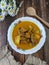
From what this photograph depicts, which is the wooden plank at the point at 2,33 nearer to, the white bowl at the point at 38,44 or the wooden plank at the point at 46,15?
the white bowl at the point at 38,44

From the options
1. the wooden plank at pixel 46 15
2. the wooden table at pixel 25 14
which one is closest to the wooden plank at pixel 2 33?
the wooden table at pixel 25 14

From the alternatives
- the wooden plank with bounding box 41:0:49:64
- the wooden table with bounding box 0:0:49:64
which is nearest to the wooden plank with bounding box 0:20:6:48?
the wooden table with bounding box 0:0:49:64

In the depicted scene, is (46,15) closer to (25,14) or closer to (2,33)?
(25,14)

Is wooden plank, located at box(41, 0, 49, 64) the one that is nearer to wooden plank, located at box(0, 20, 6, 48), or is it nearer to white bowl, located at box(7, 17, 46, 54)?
white bowl, located at box(7, 17, 46, 54)

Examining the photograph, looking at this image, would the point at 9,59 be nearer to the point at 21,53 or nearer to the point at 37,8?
the point at 21,53

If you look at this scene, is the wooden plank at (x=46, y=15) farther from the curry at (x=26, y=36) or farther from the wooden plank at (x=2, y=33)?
the wooden plank at (x=2, y=33)

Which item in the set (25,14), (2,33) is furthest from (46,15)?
(2,33)

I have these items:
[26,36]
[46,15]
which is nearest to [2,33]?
[26,36]

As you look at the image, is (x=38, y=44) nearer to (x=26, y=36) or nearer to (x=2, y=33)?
(x=26, y=36)

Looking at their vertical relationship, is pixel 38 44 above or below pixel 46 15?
below
